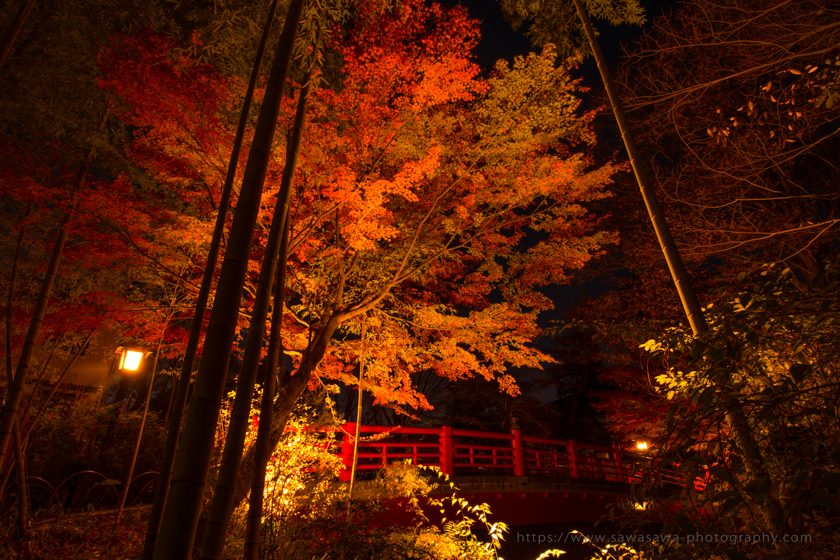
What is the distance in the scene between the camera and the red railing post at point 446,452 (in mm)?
7652

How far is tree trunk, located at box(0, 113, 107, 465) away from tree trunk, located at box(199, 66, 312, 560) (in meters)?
4.16

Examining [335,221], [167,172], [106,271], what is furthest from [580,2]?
[106,271]

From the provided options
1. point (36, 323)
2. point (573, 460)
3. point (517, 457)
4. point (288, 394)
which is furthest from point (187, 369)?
point (573, 460)

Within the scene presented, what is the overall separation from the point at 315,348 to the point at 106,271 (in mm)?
6120

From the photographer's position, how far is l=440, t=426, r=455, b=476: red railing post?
7652 millimetres

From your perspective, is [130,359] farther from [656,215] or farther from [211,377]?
[656,215]

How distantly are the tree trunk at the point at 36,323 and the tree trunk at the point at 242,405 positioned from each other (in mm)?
4162

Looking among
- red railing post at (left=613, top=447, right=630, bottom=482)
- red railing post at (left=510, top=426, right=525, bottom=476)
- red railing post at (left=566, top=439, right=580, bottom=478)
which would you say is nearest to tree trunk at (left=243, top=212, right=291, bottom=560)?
red railing post at (left=510, top=426, right=525, bottom=476)

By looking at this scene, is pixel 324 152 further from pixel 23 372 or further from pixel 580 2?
pixel 23 372

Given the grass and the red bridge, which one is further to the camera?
the red bridge

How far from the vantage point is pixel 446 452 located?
25.5 ft

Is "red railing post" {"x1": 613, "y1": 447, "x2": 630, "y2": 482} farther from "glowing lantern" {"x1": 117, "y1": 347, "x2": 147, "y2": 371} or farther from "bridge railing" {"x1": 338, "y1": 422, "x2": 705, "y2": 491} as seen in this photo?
"glowing lantern" {"x1": 117, "y1": 347, "x2": 147, "y2": 371}

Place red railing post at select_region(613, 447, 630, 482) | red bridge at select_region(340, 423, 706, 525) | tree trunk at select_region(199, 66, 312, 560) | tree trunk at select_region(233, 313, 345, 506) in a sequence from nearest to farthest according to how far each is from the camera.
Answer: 1. tree trunk at select_region(199, 66, 312, 560)
2. tree trunk at select_region(233, 313, 345, 506)
3. red bridge at select_region(340, 423, 706, 525)
4. red railing post at select_region(613, 447, 630, 482)

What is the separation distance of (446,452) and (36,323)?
6.80 metres
